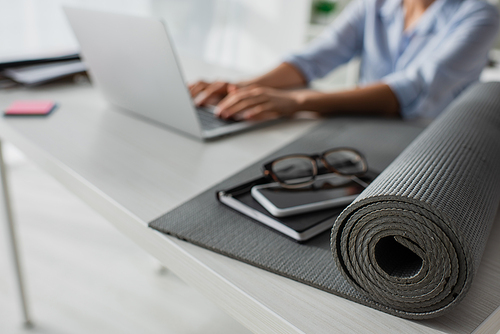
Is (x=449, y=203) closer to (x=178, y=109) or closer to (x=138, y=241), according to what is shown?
(x=138, y=241)

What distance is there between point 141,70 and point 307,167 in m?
0.37

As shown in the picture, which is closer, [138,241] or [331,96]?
[138,241]

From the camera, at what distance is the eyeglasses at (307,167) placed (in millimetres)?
562

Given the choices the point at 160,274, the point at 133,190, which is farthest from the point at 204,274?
the point at 160,274

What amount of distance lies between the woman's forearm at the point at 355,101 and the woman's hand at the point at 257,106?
3 cm

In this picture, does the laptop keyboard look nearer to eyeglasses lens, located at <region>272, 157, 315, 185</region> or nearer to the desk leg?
eyeglasses lens, located at <region>272, 157, 315, 185</region>

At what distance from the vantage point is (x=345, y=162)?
0.62 meters

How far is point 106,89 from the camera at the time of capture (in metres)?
0.90

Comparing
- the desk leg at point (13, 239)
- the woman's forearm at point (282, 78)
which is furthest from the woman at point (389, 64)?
the desk leg at point (13, 239)

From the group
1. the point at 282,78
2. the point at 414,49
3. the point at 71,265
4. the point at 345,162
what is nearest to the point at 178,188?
the point at 345,162

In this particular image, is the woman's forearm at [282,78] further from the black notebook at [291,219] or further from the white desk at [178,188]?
the black notebook at [291,219]

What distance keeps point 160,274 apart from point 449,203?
1.13 m

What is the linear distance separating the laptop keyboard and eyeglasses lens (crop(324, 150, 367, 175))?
0.26 meters

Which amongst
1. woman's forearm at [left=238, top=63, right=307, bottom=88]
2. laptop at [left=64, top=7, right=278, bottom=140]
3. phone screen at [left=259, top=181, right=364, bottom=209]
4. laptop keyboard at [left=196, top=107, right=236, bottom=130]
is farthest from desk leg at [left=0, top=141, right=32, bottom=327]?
phone screen at [left=259, top=181, right=364, bottom=209]
